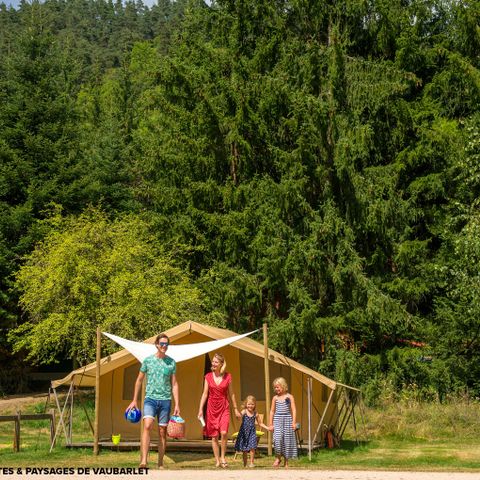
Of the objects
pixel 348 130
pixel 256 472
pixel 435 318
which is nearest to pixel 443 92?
pixel 348 130

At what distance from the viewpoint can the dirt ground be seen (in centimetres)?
1031

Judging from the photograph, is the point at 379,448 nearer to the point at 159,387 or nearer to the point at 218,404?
the point at 218,404

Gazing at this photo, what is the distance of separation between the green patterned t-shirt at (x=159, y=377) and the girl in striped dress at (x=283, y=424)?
7.01ft

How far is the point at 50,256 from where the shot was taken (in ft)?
80.2

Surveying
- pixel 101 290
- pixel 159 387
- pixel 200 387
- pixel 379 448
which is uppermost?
pixel 101 290

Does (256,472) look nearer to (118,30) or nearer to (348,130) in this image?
(348,130)

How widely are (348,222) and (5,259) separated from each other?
1193 centimetres

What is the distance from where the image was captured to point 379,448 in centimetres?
1534

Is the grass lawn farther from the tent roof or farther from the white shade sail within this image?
the white shade sail

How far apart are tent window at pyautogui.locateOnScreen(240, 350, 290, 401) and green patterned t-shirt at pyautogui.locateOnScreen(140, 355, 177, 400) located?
5492 millimetres

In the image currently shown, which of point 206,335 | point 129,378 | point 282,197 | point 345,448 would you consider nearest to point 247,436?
point 206,335

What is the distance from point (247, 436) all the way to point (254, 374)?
3.84 metres

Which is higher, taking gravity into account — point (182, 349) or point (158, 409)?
point (182, 349)

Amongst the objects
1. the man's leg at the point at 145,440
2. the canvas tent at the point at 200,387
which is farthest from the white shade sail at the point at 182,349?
the man's leg at the point at 145,440
